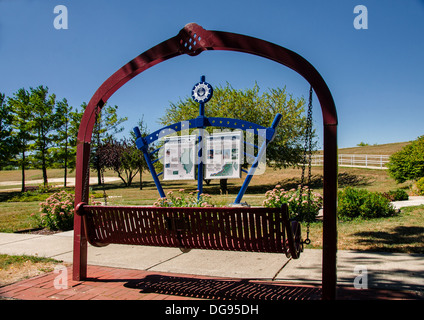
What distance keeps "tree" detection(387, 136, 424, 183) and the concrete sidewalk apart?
1237 cm

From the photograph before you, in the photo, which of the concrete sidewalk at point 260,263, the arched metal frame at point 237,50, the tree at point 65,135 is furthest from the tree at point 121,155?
the arched metal frame at point 237,50

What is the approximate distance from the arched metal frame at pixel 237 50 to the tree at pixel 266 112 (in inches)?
768

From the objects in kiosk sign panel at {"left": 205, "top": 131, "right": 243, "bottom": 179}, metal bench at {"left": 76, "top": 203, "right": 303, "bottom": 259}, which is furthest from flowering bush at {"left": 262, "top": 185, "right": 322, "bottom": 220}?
metal bench at {"left": 76, "top": 203, "right": 303, "bottom": 259}

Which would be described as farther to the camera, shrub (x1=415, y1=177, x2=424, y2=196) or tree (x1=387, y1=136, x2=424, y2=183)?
tree (x1=387, y1=136, x2=424, y2=183)

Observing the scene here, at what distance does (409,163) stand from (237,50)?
15.2 metres

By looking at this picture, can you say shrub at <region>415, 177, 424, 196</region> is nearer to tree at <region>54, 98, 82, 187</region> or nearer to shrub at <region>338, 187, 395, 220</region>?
shrub at <region>338, 187, 395, 220</region>

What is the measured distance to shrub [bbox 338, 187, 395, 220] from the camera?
8398 mm

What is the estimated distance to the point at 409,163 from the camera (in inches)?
622

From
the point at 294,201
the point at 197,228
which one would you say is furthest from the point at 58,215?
the point at 197,228

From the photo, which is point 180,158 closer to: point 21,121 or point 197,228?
point 197,228

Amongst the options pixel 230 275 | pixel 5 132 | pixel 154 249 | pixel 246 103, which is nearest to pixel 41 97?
pixel 5 132

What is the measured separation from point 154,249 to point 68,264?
1.40 meters

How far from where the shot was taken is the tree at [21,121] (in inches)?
1048
